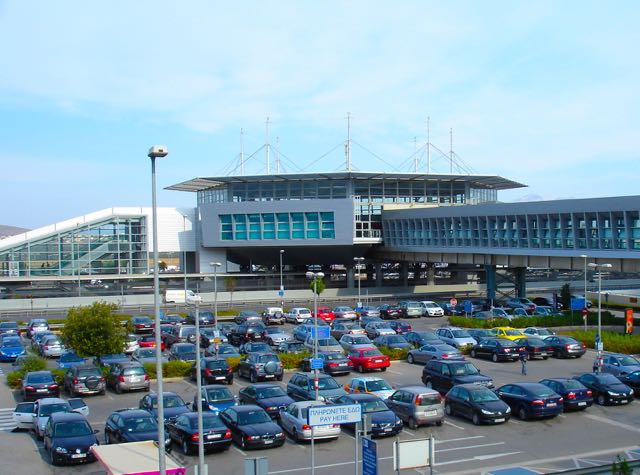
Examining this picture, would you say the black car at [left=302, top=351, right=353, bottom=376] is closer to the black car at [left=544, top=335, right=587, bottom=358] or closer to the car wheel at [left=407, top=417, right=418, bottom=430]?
the car wheel at [left=407, top=417, right=418, bottom=430]

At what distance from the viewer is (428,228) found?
222 feet

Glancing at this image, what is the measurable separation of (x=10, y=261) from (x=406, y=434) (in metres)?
61.5

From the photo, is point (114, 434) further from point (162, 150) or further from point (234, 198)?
point (234, 198)

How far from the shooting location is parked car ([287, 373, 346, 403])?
23.3m

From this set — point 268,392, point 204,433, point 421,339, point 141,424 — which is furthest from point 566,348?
point 141,424

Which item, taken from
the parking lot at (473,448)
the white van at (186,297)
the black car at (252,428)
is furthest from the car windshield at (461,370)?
the white van at (186,297)

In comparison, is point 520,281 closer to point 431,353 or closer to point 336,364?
point 431,353

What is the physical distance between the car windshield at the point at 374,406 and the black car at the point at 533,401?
178 inches

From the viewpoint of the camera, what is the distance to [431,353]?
32656mm

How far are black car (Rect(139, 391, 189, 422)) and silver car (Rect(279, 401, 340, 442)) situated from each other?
3115 millimetres

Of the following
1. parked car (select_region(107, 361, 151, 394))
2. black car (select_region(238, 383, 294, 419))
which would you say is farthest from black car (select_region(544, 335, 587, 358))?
parked car (select_region(107, 361, 151, 394))

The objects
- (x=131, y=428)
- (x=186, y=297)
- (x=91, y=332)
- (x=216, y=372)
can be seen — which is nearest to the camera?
(x=131, y=428)

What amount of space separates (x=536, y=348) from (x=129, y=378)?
18.9m

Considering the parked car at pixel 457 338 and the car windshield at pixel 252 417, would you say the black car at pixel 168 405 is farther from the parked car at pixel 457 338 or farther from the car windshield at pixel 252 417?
the parked car at pixel 457 338
